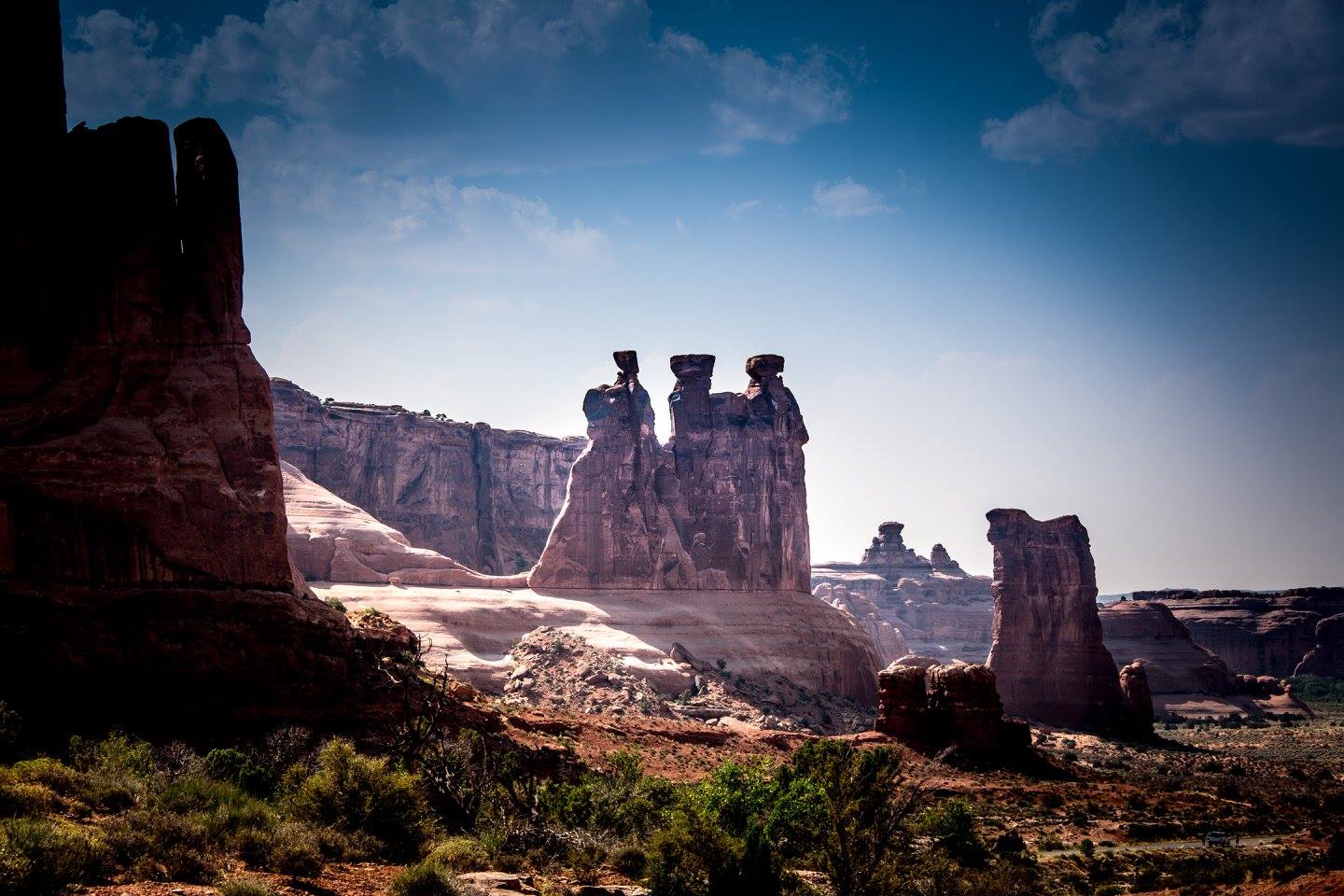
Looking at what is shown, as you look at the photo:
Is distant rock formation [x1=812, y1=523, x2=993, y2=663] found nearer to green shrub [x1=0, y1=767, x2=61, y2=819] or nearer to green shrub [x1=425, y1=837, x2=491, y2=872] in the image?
green shrub [x1=425, y1=837, x2=491, y2=872]

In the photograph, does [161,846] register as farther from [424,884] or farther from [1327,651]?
[1327,651]

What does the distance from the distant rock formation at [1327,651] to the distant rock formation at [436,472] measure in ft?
306

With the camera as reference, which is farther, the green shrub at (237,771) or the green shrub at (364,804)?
the green shrub at (237,771)

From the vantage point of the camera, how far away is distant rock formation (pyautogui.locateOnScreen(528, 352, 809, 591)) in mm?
96250

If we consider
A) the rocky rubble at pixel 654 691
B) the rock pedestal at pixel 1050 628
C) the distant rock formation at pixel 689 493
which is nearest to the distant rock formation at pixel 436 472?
the distant rock formation at pixel 689 493

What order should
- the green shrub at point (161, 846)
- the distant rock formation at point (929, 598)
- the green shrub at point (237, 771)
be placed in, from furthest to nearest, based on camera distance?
the distant rock formation at point (929, 598)
the green shrub at point (237, 771)
the green shrub at point (161, 846)

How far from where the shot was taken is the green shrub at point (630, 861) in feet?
87.9

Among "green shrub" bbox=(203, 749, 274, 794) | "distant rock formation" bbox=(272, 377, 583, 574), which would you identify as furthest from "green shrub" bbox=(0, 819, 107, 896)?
"distant rock formation" bbox=(272, 377, 583, 574)

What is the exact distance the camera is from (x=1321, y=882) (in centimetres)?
2227

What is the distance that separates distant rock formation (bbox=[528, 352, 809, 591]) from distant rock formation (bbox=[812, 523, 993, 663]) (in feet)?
191

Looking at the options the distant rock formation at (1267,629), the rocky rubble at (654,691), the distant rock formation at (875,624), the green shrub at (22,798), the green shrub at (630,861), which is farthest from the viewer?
the distant rock formation at (1267,629)

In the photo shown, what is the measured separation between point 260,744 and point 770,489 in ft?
252

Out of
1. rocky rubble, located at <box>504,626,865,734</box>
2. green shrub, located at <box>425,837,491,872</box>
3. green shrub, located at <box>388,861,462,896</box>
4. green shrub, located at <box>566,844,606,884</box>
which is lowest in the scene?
rocky rubble, located at <box>504,626,865,734</box>

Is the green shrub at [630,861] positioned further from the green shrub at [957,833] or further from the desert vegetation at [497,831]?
the green shrub at [957,833]
